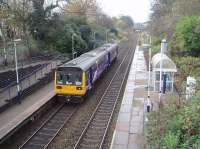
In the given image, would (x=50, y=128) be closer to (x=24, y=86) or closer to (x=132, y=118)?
(x=132, y=118)

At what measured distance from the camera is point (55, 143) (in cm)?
1619

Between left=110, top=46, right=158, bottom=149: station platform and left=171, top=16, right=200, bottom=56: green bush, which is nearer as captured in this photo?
left=110, top=46, right=158, bottom=149: station platform

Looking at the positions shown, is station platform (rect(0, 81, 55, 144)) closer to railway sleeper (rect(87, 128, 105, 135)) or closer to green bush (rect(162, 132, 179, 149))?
railway sleeper (rect(87, 128, 105, 135))

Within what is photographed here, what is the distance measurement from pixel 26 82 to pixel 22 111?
6.31 meters

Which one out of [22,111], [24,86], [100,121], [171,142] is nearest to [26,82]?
[24,86]

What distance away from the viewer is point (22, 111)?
792 inches

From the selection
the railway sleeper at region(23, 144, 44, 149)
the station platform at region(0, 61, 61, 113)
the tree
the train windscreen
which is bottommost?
the railway sleeper at region(23, 144, 44, 149)

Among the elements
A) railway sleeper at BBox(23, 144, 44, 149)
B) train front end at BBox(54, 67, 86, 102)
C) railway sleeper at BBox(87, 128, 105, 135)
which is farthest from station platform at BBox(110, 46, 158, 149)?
railway sleeper at BBox(23, 144, 44, 149)

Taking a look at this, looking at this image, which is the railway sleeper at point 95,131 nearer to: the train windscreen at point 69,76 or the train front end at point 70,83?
the train front end at point 70,83

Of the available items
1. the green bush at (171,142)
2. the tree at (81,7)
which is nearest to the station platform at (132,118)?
the green bush at (171,142)

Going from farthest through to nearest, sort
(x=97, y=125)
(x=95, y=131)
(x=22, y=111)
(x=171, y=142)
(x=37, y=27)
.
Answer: (x=37, y=27), (x=22, y=111), (x=97, y=125), (x=95, y=131), (x=171, y=142)

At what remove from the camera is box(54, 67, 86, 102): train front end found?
72.7ft

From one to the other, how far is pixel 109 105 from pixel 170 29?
20624 millimetres

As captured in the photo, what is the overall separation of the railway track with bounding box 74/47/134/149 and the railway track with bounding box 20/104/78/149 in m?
1.47
